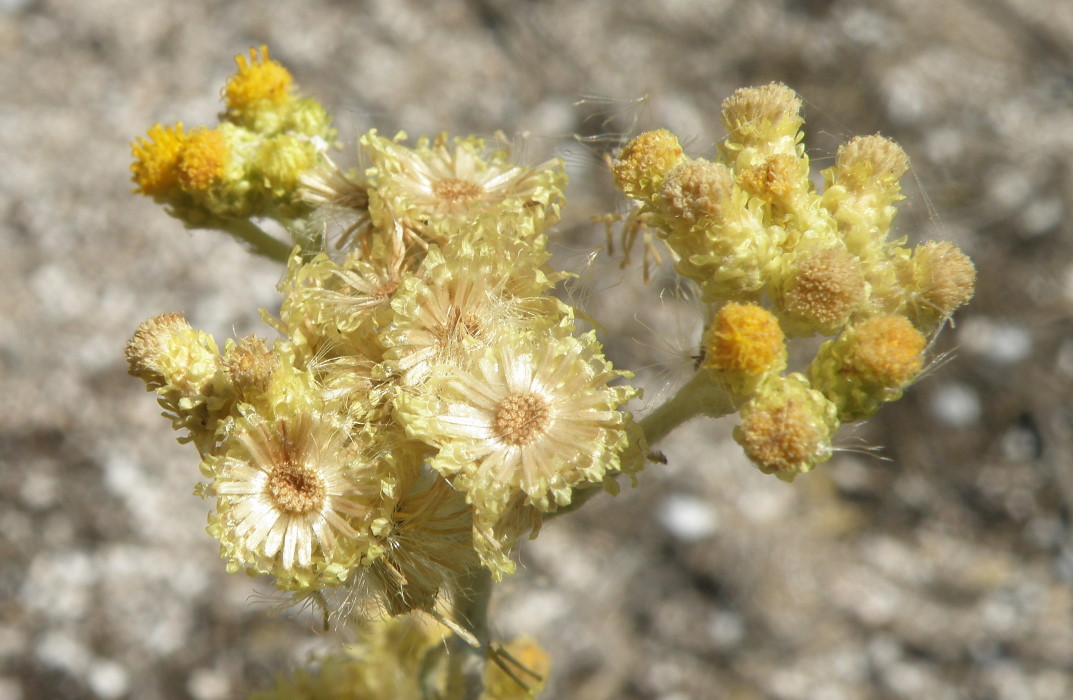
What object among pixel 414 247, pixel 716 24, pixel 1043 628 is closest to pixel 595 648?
pixel 1043 628

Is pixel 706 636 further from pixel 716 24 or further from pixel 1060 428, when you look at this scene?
pixel 716 24

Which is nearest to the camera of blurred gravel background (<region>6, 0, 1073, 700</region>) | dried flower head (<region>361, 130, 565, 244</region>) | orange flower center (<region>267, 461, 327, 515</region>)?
orange flower center (<region>267, 461, 327, 515</region>)

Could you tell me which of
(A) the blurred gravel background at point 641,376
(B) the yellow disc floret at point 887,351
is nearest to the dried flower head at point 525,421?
(B) the yellow disc floret at point 887,351

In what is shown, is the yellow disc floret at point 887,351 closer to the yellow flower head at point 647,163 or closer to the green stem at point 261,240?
the yellow flower head at point 647,163

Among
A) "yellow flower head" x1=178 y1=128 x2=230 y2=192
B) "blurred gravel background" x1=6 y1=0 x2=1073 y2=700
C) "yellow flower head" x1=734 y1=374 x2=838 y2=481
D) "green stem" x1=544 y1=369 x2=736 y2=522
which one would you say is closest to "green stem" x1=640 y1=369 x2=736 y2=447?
Answer: "green stem" x1=544 y1=369 x2=736 y2=522

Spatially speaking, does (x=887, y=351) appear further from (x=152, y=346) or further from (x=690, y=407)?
(x=152, y=346)

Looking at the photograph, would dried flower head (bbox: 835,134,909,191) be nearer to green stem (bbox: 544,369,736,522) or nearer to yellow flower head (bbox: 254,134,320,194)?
green stem (bbox: 544,369,736,522)

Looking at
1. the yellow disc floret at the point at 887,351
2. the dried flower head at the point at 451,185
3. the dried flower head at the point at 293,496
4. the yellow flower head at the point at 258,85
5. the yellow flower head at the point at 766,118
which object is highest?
the yellow flower head at the point at 766,118
